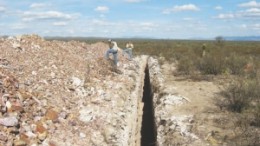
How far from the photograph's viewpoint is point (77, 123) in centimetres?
968

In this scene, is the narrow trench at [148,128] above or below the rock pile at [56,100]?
below

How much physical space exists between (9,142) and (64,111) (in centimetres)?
259

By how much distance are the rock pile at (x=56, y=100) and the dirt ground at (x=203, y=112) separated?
155 centimetres

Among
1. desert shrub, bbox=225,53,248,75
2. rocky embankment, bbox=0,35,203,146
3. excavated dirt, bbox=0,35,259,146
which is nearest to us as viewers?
rocky embankment, bbox=0,35,203,146

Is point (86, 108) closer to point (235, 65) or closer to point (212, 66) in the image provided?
point (212, 66)

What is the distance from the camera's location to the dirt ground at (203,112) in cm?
969

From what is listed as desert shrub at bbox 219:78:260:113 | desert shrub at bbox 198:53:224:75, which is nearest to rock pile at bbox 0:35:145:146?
desert shrub at bbox 219:78:260:113

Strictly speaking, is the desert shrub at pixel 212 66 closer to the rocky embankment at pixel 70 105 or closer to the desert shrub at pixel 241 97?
the rocky embankment at pixel 70 105

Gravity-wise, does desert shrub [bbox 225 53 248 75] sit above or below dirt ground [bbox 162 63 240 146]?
above

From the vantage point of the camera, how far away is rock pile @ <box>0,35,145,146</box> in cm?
844

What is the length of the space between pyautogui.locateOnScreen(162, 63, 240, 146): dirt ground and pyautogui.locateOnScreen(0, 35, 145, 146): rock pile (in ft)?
5.10

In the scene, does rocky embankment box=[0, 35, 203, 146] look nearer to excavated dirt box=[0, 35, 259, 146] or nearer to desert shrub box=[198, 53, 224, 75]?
excavated dirt box=[0, 35, 259, 146]

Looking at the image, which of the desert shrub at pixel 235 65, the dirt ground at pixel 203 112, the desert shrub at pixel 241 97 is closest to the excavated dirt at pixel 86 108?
the dirt ground at pixel 203 112

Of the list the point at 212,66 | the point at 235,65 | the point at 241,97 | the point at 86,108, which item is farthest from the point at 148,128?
the point at 235,65
